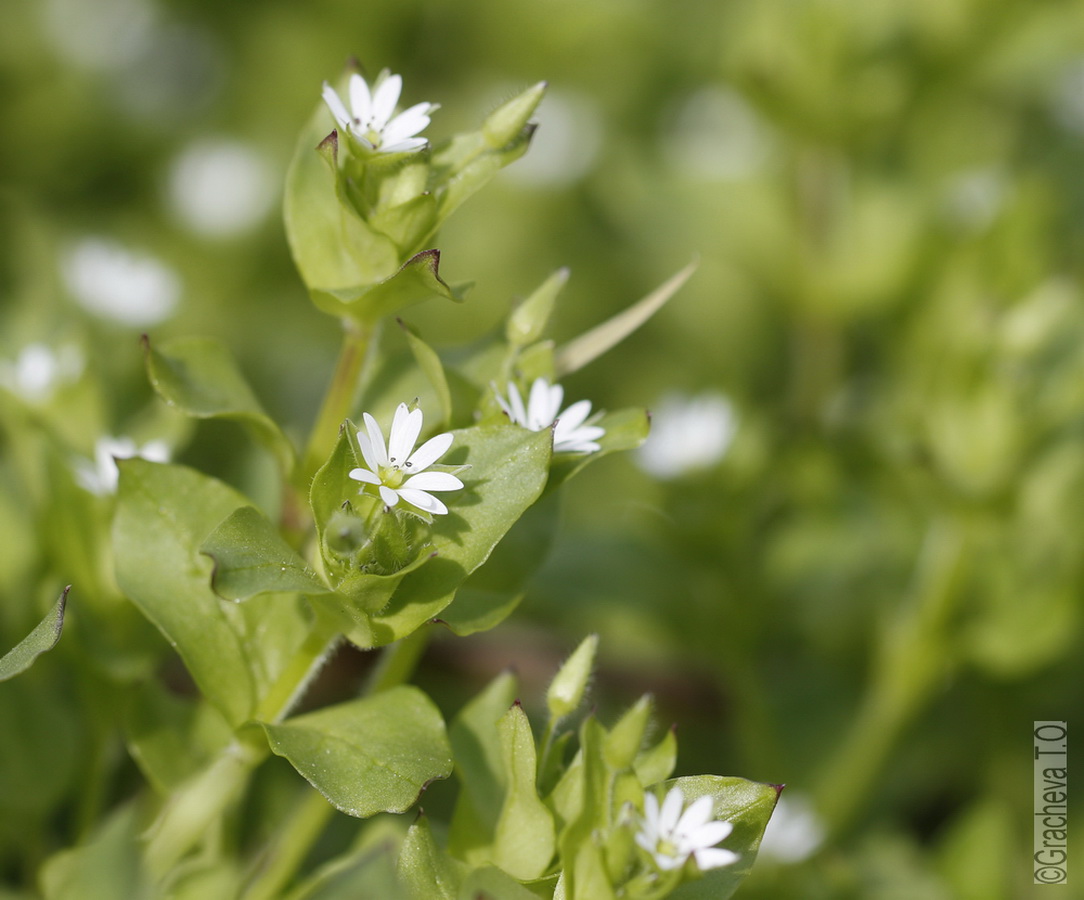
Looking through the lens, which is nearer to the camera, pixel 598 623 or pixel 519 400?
pixel 519 400

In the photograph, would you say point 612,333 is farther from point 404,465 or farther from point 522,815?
point 522,815

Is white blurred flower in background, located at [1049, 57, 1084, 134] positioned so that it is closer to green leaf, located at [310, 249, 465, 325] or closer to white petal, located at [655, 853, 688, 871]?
green leaf, located at [310, 249, 465, 325]

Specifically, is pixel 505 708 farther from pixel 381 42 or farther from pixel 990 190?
pixel 381 42

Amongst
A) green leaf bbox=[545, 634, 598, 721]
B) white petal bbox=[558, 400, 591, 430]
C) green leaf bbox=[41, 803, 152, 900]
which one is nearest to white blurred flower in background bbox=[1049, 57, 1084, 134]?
white petal bbox=[558, 400, 591, 430]

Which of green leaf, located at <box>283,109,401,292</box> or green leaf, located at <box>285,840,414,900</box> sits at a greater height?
green leaf, located at <box>283,109,401,292</box>

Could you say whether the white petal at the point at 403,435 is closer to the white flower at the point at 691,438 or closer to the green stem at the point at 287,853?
the green stem at the point at 287,853

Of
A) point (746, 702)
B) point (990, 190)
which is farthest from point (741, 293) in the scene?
point (746, 702)
